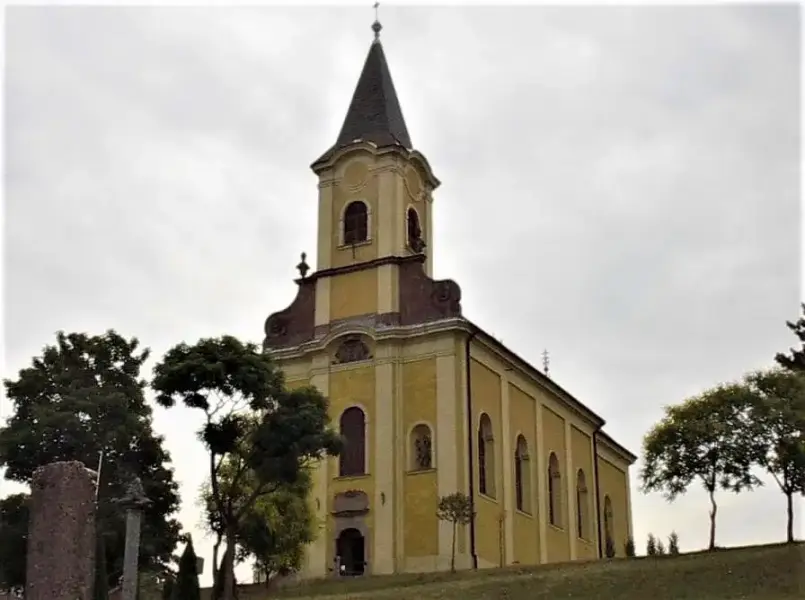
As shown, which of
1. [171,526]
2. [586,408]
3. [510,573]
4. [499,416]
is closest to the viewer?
[510,573]

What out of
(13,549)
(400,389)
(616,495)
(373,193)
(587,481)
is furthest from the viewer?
(616,495)

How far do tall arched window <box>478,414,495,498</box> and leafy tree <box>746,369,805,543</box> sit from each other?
10.5 metres

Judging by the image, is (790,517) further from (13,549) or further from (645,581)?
(13,549)

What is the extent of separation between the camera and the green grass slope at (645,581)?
98.1 feet

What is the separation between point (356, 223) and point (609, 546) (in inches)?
953

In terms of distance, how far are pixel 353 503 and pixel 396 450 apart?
2663 mm

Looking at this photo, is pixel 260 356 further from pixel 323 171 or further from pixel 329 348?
pixel 323 171

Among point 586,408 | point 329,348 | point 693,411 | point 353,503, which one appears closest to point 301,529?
point 353,503

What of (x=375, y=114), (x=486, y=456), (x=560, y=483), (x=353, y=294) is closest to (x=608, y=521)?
(x=560, y=483)

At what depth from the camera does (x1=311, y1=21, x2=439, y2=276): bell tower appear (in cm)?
5075

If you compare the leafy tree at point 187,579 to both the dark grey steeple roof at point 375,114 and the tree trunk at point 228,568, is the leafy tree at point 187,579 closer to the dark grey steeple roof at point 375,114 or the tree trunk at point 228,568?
the tree trunk at point 228,568

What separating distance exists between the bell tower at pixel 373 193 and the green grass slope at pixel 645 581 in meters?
17.7

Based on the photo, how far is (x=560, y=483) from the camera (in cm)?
5578

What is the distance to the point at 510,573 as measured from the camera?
120 feet
